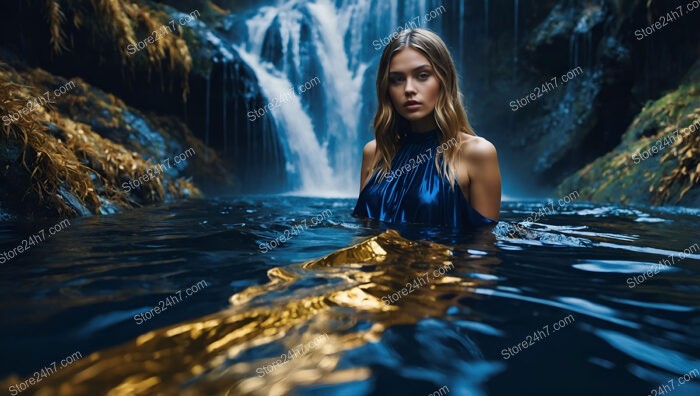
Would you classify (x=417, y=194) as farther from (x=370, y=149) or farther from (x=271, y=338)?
(x=271, y=338)

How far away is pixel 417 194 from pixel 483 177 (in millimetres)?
516

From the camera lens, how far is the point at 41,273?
1.62 metres

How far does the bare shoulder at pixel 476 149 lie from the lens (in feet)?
9.61

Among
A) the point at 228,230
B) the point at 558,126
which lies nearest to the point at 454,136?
the point at 228,230

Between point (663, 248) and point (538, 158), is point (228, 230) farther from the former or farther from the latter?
point (538, 158)

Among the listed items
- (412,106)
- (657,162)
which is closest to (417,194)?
(412,106)

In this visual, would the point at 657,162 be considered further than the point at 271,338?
Yes

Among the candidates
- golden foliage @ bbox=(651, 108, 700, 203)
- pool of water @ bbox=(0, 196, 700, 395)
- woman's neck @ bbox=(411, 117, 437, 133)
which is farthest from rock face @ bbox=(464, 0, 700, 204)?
pool of water @ bbox=(0, 196, 700, 395)

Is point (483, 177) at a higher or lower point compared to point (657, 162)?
higher

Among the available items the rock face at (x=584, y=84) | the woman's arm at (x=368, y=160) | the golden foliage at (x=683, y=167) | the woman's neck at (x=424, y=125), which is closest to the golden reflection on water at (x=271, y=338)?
the woman's neck at (x=424, y=125)

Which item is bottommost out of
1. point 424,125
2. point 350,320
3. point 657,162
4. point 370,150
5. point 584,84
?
point 657,162

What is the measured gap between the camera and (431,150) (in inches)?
131

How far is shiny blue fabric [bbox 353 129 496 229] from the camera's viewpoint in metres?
3.07

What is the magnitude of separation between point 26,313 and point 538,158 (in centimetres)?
1441
